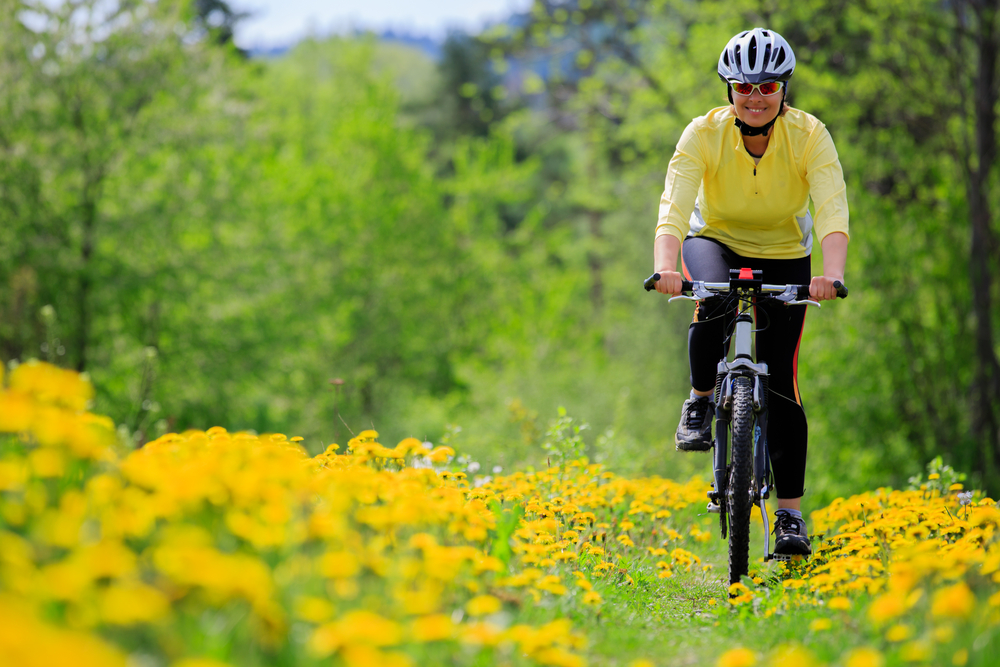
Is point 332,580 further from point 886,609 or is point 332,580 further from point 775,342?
point 775,342

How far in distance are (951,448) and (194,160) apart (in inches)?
511

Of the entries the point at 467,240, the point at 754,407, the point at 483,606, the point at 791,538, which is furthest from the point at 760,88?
the point at 467,240

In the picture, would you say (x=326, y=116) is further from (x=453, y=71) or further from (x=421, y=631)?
(x=421, y=631)

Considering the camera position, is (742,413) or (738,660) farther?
(742,413)

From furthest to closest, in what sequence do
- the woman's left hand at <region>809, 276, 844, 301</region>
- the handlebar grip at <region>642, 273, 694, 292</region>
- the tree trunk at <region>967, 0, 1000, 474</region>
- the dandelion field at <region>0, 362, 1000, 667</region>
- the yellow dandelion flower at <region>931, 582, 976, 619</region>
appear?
1. the tree trunk at <region>967, 0, 1000, 474</region>
2. the handlebar grip at <region>642, 273, 694, 292</region>
3. the woman's left hand at <region>809, 276, 844, 301</region>
4. the yellow dandelion flower at <region>931, 582, 976, 619</region>
5. the dandelion field at <region>0, 362, 1000, 667</region>

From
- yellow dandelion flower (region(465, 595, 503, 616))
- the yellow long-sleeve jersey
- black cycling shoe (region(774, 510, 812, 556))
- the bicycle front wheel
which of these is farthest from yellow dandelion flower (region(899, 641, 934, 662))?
the yellow long-sleeve jersey

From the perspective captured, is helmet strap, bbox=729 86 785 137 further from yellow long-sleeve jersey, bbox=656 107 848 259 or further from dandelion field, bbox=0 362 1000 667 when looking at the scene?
dandelion field, bbox=0 362 1000 667

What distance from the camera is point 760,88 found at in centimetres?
367

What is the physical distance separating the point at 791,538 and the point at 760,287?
1.08m

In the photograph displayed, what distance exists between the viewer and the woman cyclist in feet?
11.9

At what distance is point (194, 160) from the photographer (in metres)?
15.2

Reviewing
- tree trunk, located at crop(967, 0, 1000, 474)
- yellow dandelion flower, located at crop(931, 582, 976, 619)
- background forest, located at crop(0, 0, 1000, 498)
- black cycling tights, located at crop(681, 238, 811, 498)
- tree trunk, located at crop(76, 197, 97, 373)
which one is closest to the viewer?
yellow dandelion flower, located at crop(931, 582, 976, 619)

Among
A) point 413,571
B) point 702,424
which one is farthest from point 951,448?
point 413,571

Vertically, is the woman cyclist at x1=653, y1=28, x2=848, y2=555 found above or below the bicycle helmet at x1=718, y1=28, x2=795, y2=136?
below
